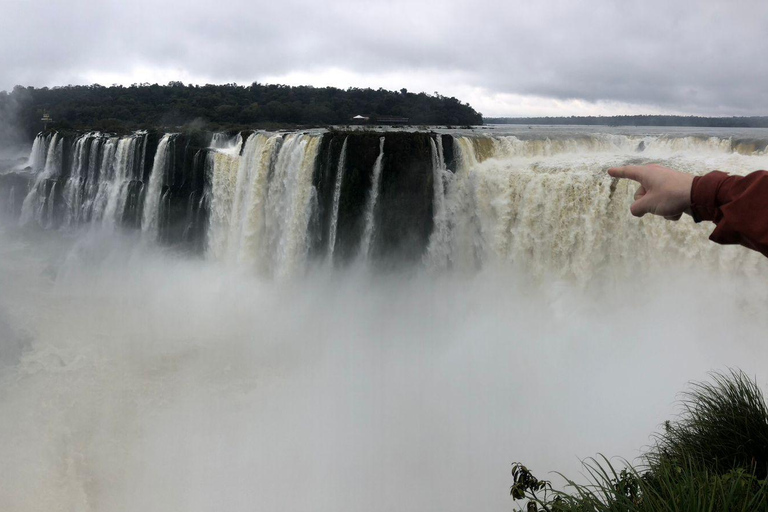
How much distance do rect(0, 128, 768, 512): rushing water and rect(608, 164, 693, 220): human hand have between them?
9.13 m

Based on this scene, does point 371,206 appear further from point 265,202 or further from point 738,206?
point 738,206

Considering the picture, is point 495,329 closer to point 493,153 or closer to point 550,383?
point 550,383

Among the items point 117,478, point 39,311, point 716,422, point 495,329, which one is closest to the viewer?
point 716,422

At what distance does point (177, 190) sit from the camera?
2105cm

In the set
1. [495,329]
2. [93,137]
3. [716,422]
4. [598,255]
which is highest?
[93,137]

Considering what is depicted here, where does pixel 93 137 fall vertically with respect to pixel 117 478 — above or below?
above

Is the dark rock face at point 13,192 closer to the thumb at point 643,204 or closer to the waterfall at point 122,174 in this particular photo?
the waterfall at point 122,174

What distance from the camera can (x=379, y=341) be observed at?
14828mm

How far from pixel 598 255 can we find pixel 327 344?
7352mm

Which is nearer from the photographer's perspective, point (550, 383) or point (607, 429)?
point (607, 429)

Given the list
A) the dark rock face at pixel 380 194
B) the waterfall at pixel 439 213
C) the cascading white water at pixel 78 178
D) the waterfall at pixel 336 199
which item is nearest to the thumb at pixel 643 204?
the waterfall at pixel 439 213

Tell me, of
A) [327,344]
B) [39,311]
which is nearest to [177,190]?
[39,311]

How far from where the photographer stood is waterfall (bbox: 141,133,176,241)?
21.3 meters

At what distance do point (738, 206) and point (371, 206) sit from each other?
14774 millimetres
